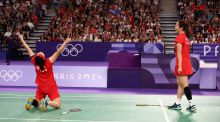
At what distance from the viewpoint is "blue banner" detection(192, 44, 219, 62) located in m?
17.5

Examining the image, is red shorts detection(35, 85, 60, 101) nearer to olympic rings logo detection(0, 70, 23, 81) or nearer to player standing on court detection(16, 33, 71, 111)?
player standing on court detection(16, 33, 71, 111)

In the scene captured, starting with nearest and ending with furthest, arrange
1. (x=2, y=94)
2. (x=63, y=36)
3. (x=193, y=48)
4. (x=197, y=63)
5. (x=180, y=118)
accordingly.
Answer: (x=180, y=118) < (x=2, y=94) < (x=197, y=63) < (x=193, y=48) < (x=63, y=36)

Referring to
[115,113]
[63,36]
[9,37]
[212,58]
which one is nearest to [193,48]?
[212,58]

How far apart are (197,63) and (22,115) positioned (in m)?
5.60

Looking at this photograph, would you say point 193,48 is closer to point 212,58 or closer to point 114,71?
point 212,58

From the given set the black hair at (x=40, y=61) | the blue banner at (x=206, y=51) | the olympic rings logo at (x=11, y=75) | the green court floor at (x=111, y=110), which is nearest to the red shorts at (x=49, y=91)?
the green court floor at (x=111, y=110)

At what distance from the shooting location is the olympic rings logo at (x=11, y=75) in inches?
428

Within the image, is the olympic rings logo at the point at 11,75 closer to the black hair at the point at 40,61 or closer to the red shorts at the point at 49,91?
the red shorts at the point at 49,91

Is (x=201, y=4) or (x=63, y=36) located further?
(x=201, y=4)

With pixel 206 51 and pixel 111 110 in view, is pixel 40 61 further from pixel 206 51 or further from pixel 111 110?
pixel 206 51

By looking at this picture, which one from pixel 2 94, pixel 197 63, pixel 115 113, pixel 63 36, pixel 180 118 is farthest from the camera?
pixel 63 36

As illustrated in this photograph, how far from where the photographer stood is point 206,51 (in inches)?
693

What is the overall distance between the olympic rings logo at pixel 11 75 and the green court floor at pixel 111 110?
1254 millimetres

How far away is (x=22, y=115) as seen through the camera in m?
7.14
